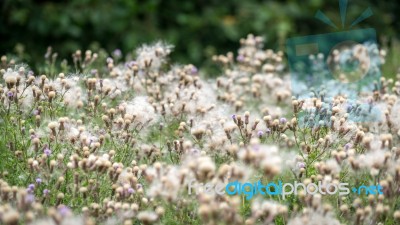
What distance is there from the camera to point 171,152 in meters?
3.83

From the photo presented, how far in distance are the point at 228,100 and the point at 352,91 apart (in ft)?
3.56

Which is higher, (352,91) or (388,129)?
(352,91)

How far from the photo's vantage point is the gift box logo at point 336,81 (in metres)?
3.77

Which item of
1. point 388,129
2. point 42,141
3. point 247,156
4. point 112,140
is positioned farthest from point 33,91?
point 388,129

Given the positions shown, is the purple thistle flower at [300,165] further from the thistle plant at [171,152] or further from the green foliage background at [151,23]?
the green foliage background at [151,23]

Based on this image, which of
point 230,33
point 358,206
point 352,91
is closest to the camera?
point 358,206

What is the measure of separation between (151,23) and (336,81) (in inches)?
129

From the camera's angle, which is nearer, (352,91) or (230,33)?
(352,91)

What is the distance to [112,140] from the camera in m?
3.57

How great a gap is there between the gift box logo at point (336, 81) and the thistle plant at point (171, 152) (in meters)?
0.04

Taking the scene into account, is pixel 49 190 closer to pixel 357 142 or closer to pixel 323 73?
pixel 357 142

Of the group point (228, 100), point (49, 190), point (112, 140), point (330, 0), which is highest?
point (330, 0)

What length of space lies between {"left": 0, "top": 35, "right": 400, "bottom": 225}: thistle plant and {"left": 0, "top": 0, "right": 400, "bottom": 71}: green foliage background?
290 cm

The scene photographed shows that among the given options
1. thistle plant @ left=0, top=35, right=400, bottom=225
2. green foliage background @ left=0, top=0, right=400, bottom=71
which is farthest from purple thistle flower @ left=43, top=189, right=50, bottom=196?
green foliage background @ left=0, top=0, right=400, bottom=71
